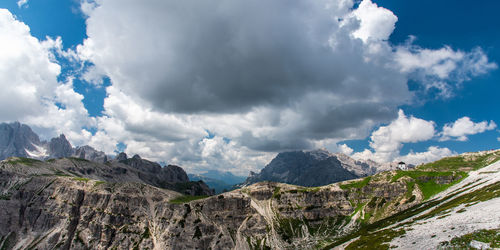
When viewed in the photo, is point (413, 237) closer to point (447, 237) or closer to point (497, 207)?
point (447, 237)

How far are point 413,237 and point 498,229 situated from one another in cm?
1884

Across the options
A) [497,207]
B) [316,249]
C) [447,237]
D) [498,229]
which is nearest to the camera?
[498,229]

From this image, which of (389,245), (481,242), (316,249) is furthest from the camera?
(316,249)

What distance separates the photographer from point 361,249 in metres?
69.4

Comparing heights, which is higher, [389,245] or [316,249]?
[389,245]

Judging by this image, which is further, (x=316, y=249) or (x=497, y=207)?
(x=316, y=249)

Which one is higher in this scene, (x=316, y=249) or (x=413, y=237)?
(x=413, y=237)

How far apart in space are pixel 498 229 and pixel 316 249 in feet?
546

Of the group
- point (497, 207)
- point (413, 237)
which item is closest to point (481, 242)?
point (413, 237)

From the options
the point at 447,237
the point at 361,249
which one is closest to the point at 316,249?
the point at 361,249

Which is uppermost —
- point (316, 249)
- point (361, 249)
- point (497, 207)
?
point (497, 207)

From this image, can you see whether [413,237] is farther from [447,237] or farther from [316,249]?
[316,249]

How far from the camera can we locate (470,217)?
6719 cm

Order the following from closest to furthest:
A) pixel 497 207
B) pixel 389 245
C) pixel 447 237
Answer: pixel 447 237, pixel 389 245, pixel 497 207
